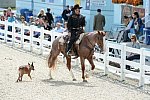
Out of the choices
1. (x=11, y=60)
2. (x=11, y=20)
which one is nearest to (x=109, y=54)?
(x=11, y=60)

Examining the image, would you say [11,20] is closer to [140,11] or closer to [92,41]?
[140,11]

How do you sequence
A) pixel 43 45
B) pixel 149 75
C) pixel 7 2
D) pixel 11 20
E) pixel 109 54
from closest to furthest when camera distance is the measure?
pixel 149 75, pixel 109 54, pixel 43 45, pixel 11 20, pixel 7 2

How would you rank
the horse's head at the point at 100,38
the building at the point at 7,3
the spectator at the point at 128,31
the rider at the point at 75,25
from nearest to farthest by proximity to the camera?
the horse's head at the point at 100,38 → the rider at the point at 75,25 → the spectator at the point at 128,31 → the building at the point at 7,3

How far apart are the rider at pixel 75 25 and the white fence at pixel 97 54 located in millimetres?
1299

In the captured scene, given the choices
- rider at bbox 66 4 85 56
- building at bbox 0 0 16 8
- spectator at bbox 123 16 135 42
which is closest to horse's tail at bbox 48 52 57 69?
rider at bbox 66 4 85 56

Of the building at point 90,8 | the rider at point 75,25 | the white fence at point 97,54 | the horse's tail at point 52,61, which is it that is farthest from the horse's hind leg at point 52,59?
the building at point 90,8

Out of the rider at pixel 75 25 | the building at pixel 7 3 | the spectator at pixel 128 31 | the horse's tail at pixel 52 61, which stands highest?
the building at pixel 7 3

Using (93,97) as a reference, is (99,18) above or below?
above

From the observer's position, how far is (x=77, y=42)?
1516 cm

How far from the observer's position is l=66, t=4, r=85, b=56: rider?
49.5 feet

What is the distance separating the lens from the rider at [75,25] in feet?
49.5

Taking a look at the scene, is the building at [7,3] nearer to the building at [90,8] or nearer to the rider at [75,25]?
the building at [90,8]

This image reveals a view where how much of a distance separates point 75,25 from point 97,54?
2.30 metres

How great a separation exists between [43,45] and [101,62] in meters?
5.05
